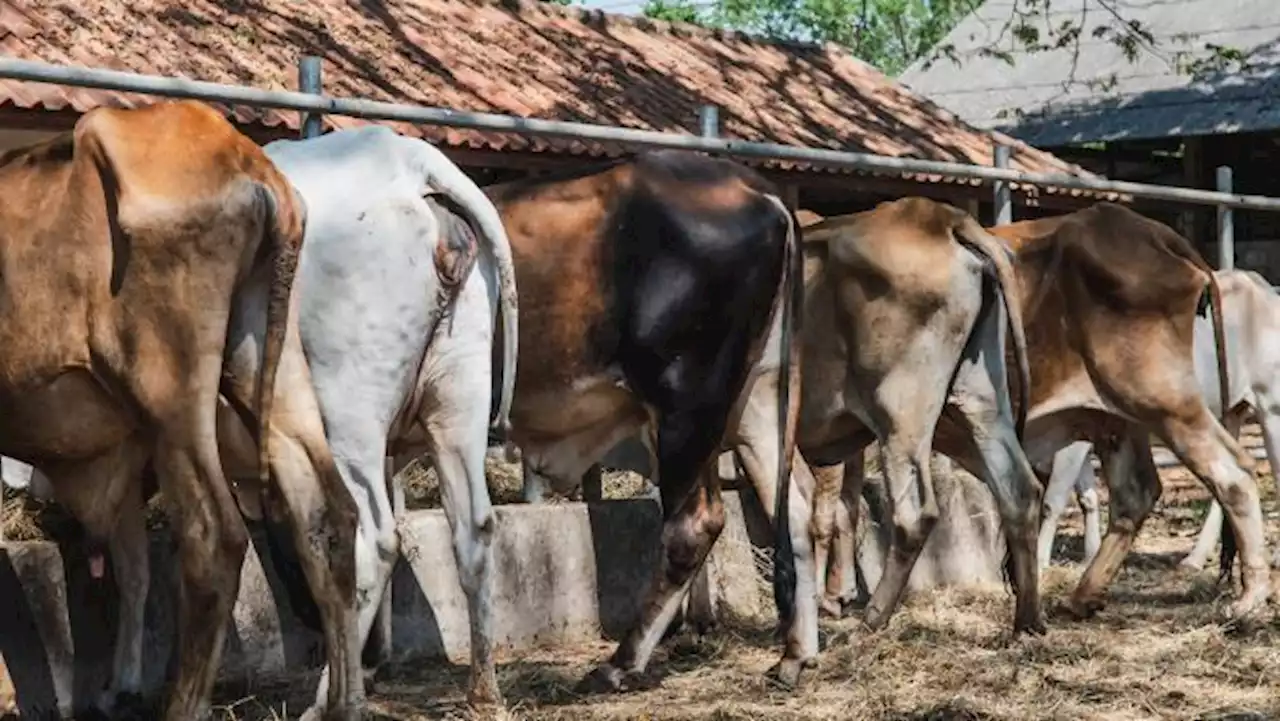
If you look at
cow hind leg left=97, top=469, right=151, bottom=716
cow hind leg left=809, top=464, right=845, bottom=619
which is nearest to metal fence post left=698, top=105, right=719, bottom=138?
cow hind leg left=809, top=464, right=845, bottom=619

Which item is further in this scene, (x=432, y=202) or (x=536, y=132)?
(x=536, y=132)

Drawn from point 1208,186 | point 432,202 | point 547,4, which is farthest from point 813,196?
point 432,202

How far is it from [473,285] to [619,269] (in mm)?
802

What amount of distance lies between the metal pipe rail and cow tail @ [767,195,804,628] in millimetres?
900

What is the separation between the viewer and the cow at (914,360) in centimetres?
870

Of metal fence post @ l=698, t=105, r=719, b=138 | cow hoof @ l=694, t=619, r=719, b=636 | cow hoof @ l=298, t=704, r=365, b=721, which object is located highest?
metal fence post @ l=698, t=105, r=719, b=138

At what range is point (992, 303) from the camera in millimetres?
9008

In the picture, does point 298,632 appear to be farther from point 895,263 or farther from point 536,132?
point 895,263

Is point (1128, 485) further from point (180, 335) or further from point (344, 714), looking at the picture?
point (180, 335)

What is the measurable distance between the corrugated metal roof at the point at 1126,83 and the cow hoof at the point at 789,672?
43.3ft

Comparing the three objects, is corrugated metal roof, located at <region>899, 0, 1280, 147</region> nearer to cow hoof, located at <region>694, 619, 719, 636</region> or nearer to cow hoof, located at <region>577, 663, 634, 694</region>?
cow hoof, located at <region>694, 619, 719, 636</region>

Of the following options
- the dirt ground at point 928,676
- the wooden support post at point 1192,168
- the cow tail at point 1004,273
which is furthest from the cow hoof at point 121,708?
the wooden support post at point 1192,168

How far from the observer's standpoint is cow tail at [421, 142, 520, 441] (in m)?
6.89

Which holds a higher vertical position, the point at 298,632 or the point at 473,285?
the point at 473,285
